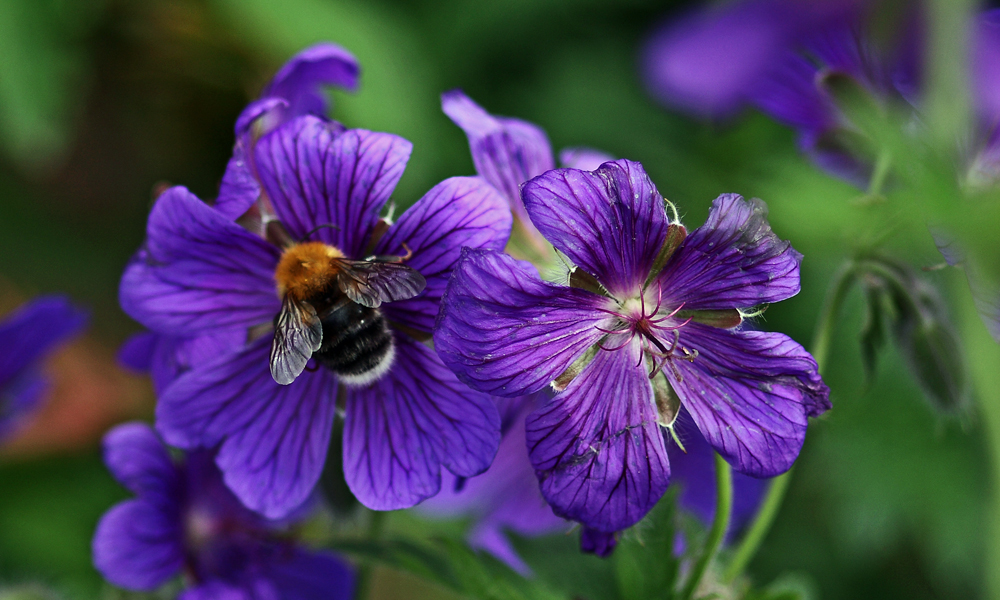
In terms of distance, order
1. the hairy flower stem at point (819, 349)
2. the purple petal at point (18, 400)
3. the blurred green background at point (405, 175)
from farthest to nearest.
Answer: the blurred green background at point (405, 175), the purple petal at point (18, 400), the hairy flower stem at point (819, 349)

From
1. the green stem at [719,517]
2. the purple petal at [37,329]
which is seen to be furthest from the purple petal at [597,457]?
the purple petal at [37,329]

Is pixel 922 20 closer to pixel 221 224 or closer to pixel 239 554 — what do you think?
pixel 221 224

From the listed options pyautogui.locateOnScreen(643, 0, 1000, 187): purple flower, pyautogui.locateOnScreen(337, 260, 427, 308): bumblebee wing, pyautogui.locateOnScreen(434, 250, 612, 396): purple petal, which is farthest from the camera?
pyautogui.locateOnScreen(643, 0, 1000, 187): purple flower

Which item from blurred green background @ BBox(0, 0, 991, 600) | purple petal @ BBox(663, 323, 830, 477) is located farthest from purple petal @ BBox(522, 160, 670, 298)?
blurred green background @ BBox(0, 0, 991, 600)

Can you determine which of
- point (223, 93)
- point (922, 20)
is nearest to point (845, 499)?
point (922, 20)

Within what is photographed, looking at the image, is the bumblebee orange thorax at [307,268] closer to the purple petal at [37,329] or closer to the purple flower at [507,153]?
the purple flower at [507,153]

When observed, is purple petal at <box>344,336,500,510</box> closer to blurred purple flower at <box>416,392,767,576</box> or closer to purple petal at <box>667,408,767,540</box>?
blurred purple flower at <box>416,392,767,576</box>

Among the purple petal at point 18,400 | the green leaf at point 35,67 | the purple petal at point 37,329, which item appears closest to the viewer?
the purple petal at point 37,329
